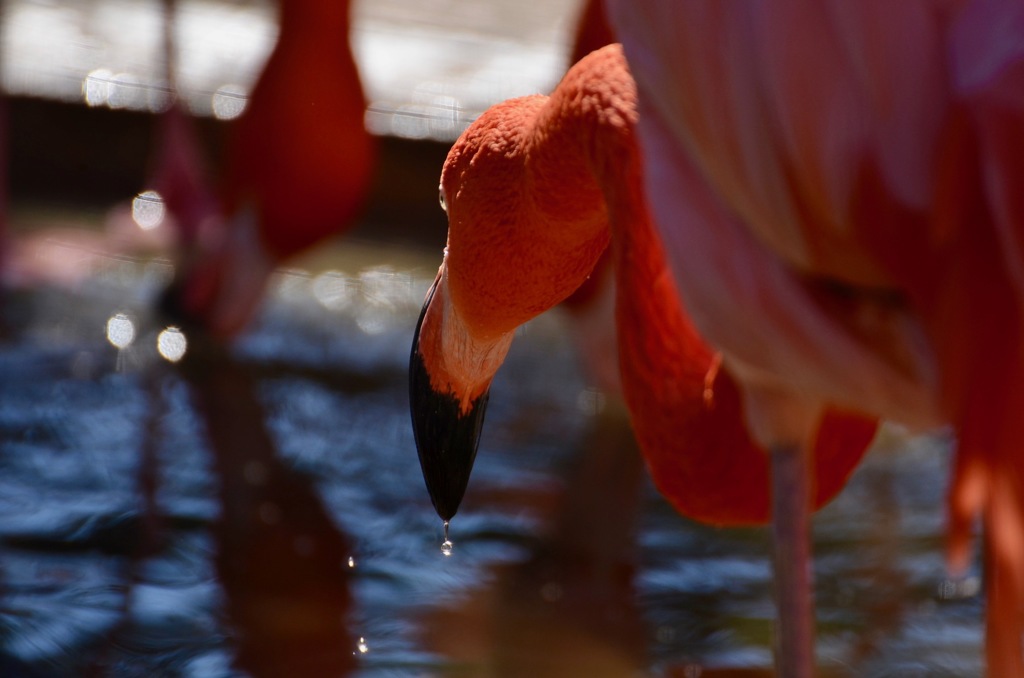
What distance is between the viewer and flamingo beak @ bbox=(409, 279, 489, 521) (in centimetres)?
122

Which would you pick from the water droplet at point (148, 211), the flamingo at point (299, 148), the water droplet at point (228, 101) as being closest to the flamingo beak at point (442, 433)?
the flamingo at point (299, 148)

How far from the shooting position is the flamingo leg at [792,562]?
932mm

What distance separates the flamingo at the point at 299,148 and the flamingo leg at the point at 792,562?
158 cm

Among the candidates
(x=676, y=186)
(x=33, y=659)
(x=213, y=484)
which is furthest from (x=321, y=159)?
(x=676, y=186)

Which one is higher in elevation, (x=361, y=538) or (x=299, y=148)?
(x=299, y=148)

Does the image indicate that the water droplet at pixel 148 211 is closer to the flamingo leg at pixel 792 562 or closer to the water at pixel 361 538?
the water at pixel 361 538

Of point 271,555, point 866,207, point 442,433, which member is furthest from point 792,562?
point 271,555

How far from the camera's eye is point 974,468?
0.75 m

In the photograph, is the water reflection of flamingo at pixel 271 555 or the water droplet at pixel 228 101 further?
the water droplet at pixel 228 101

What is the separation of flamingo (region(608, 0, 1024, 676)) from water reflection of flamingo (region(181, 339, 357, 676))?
89 centimetres

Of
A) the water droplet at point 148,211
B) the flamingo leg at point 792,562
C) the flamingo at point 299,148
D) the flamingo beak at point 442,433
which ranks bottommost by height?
the flamingo leg at point 792,562

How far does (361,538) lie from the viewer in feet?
6.58

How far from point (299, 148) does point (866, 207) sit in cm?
176

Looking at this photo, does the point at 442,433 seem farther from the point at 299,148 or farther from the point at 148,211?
the point at 148,211
